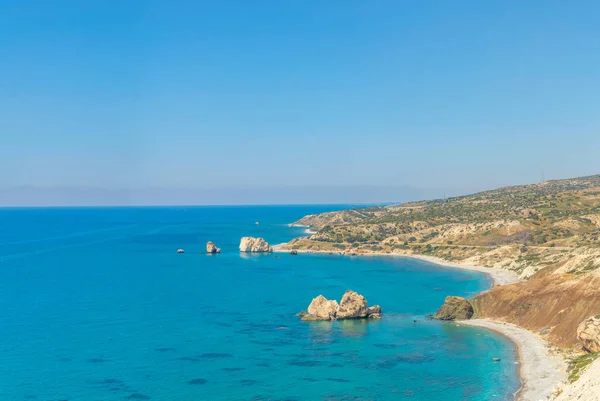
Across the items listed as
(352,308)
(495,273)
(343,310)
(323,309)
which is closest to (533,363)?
(352,308)

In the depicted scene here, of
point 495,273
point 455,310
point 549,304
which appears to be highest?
point 549,304

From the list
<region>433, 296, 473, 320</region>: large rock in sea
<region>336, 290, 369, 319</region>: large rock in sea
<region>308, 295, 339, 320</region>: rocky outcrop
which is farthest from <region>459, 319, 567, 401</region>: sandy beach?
<region>308, 295, 339, 320</region>: rocky outcrop

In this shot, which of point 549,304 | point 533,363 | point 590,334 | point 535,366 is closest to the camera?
point 590,334

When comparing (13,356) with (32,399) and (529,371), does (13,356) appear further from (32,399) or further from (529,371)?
(529,371)

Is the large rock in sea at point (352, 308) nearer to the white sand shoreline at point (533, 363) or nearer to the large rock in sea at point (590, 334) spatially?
the white sand shoreline at point (533, 363)

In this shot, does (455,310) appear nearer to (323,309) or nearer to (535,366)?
(323,309)

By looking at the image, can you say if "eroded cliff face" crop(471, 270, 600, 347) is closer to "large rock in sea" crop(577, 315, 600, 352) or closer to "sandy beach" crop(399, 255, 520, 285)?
"large rock in sea" crop(577, 315, 600, 352)

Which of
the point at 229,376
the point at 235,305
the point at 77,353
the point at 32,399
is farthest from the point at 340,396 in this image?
the point at 235,305
